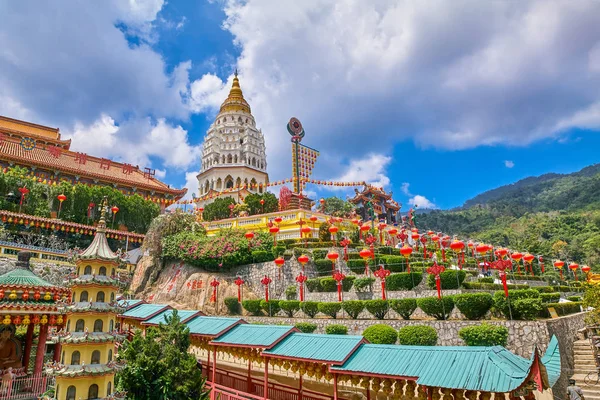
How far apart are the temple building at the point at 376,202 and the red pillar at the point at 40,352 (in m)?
48.5

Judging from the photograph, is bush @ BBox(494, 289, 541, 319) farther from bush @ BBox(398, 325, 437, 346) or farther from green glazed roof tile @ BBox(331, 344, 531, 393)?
green glazed roof tile @ BBox(331, 344, 531, 393)

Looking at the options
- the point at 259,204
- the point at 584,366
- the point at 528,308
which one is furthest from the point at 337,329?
the point at 259,204

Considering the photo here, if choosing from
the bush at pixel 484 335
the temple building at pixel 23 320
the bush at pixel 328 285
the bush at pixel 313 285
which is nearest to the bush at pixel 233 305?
the bush at pixel 313 285

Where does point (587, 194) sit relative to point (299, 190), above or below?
above

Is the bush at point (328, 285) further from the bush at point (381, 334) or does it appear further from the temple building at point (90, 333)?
the temple building at point (90, 333)

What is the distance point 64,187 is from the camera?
39.3 meters

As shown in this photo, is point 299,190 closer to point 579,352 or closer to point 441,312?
point 441,312

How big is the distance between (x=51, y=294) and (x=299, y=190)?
95.8 feet

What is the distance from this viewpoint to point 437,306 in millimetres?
18484

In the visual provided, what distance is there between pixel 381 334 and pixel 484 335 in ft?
14.4

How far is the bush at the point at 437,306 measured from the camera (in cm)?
1827

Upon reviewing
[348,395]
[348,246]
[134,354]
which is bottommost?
[348,395]

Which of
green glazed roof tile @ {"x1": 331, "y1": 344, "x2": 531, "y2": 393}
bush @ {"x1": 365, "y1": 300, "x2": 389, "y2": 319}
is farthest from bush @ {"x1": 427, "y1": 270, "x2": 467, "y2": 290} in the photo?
green glazed roof tile @ {"x1": 331, "y1": 344, "x2": 531, "y2": 393}

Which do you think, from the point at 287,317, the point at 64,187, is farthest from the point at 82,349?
the point at 64,187
